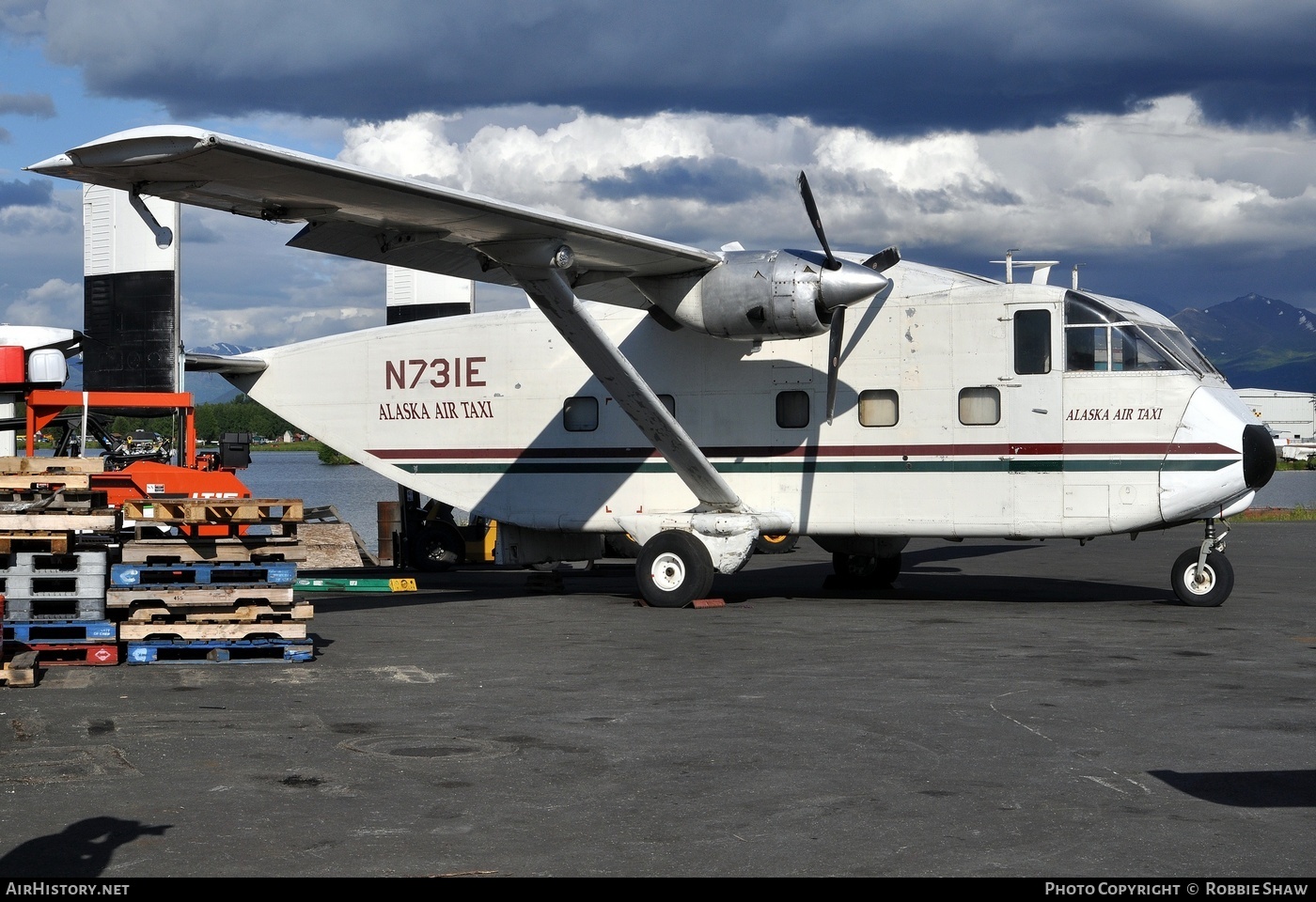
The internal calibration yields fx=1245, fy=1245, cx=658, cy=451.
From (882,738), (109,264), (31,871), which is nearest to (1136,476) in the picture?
(882,738)

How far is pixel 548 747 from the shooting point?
747 centimetres

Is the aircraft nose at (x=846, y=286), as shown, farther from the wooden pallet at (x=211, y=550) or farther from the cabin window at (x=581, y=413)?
the wooden pallet at (x=211, y=550)

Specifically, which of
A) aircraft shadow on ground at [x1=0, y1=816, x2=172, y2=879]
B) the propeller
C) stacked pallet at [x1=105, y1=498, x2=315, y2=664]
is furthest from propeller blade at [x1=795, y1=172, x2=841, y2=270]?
aircraft shadow on ground at [x1=0, y1=816, x2=172, y2=879]

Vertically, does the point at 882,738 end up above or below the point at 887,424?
below

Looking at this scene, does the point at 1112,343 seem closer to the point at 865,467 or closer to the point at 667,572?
the point at 865,467

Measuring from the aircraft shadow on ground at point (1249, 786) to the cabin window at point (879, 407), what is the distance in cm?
845

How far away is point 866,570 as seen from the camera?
17.6 meters

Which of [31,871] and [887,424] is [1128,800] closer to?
[31,871]

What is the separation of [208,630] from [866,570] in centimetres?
971

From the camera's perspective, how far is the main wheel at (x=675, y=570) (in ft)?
48.7

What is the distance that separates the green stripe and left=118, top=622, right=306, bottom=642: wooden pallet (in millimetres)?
6160

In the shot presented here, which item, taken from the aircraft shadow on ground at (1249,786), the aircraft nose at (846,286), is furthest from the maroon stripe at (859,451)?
the aircraft shadow on ground at (1249,786)

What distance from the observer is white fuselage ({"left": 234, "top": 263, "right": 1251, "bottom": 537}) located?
1408 centimetres
